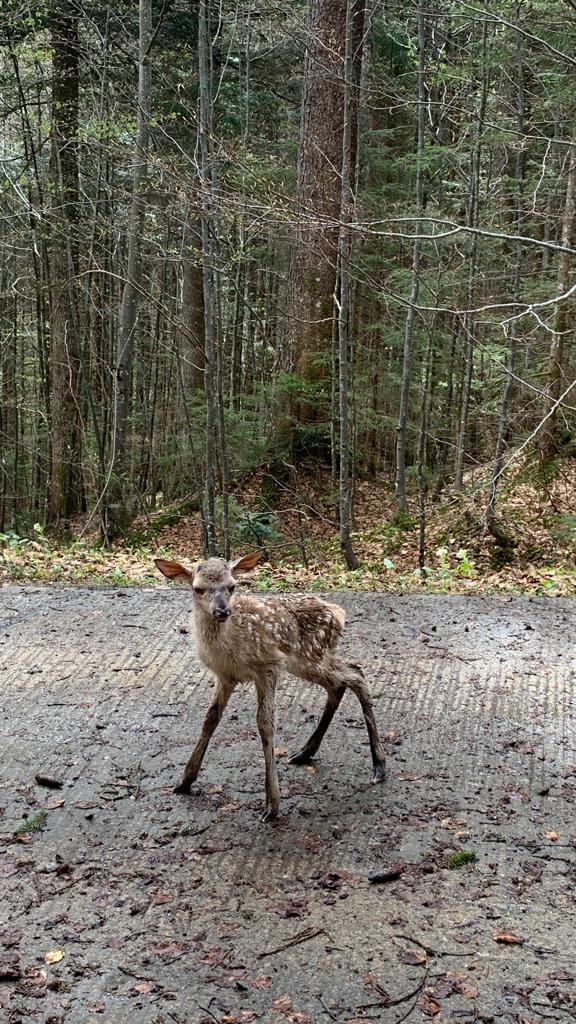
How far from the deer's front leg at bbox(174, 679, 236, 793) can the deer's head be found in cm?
52

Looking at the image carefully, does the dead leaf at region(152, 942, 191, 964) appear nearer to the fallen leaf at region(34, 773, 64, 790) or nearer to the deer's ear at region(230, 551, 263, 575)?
the fallen leaf at region(34, 773, 64, 790)

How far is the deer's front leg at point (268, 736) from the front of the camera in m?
4.67

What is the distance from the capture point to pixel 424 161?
39.6 ft

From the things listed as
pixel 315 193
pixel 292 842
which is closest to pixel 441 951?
pixel 292 842

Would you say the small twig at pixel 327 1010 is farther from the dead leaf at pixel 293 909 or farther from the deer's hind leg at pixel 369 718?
the deer's hind leg at pixel 369 718

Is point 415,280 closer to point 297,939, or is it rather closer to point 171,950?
point 297,939

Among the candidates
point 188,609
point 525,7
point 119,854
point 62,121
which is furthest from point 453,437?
point 119,854

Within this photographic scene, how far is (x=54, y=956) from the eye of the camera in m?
3.63

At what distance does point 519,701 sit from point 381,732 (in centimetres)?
112

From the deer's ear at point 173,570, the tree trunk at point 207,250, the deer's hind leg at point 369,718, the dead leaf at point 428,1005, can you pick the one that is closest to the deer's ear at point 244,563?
the deer's ear at point 173,570

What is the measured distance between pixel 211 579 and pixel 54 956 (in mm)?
1921

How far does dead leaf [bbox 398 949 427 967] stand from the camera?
3.49 m

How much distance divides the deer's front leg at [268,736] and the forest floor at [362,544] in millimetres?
4387

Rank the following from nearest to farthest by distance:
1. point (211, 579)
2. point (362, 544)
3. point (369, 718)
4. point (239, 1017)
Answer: point (239, 1017) < point (211, 579) < point (369, 718) < point (362, 544)
